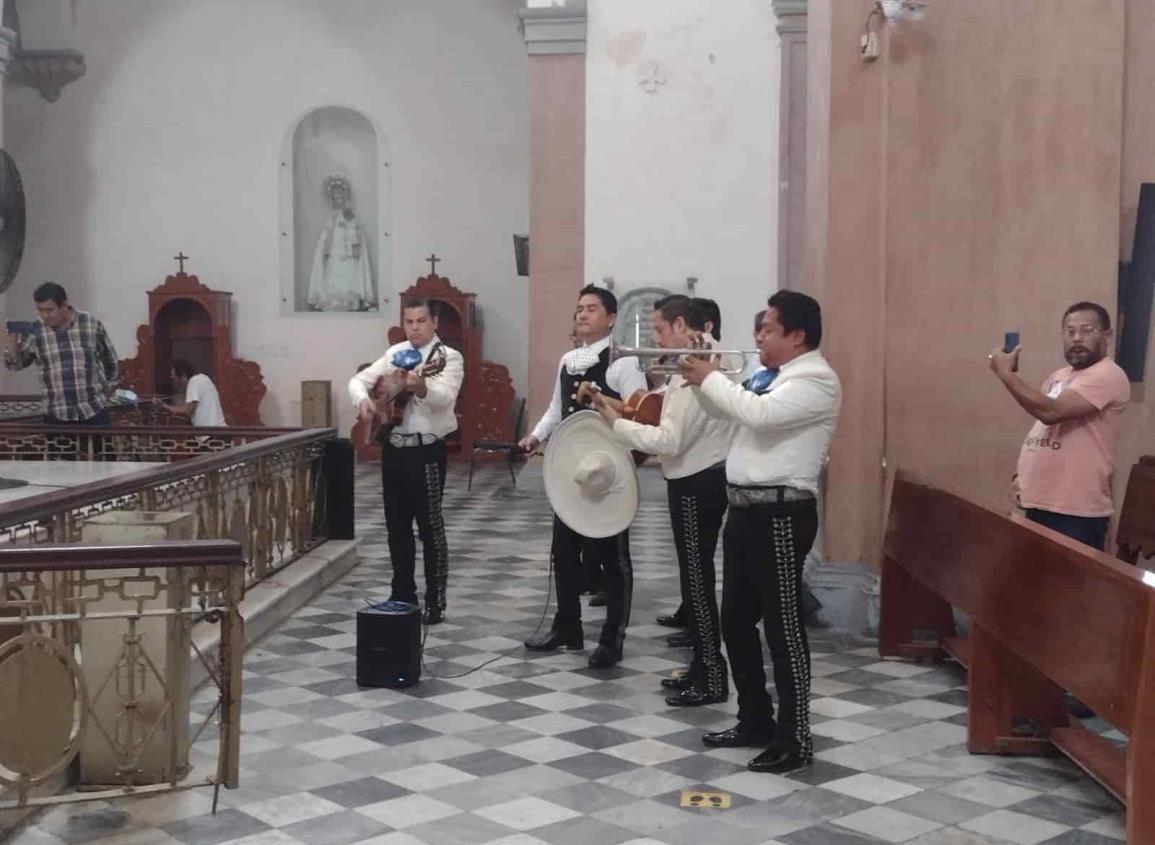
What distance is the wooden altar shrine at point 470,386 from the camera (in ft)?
53.4

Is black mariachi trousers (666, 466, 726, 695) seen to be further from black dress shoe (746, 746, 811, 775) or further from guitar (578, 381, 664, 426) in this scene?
black dress shoe (746, 746, 811, 775)

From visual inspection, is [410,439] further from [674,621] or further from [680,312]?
[680,312]

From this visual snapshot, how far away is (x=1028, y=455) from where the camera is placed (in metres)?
5.68

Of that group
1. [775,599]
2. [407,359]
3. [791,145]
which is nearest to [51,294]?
[407,359]

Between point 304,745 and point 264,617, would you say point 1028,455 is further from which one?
point 264,617

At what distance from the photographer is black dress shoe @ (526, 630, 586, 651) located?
657 centimetres

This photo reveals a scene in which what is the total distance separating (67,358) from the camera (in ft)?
29.4

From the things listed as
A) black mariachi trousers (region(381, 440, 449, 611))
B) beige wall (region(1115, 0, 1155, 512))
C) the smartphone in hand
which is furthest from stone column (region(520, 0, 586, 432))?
the smartphone in hand

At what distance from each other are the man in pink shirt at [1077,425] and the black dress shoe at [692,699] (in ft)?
5.15

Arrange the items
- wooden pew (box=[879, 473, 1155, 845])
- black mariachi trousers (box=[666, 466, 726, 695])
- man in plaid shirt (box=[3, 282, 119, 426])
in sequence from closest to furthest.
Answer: wooden pew (box=[879, 473, 1155, 845]), black mariachi trousers (box=[666, 466, 726, 695]), man in plaid shirt (box=[3, 282, 119, 426])

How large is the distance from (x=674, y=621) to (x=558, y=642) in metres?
0.85

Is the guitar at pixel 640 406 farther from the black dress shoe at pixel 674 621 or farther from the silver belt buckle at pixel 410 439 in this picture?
the black dress shoe at pixel 674 621

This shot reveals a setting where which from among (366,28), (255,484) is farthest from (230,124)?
(255,484)

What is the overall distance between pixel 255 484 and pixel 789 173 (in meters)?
7.13
